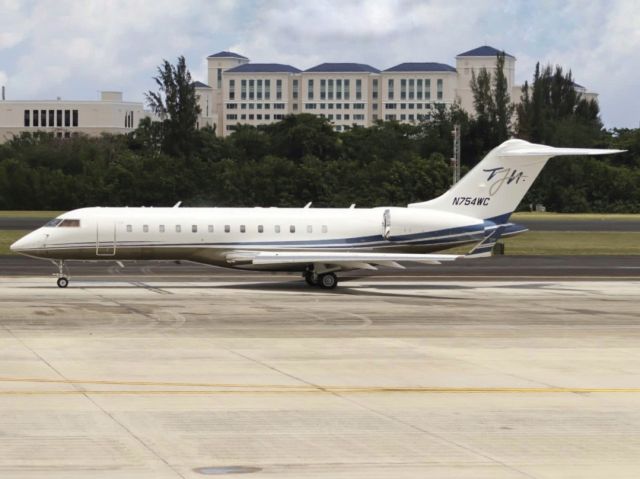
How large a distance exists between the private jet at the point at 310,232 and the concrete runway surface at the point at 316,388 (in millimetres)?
4727

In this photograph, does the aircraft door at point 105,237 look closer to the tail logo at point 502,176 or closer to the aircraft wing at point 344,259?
the aircraft wing at point 344,259

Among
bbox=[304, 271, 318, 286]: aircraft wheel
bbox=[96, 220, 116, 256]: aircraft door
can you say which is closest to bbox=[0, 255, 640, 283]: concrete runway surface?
bbox=[304, 271, 318, 286]: aircraft wheel

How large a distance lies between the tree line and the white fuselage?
200ft

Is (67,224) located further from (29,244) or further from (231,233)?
(231,233)

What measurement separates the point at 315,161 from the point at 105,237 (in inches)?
2926

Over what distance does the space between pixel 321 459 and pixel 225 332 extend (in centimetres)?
1334

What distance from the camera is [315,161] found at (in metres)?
114

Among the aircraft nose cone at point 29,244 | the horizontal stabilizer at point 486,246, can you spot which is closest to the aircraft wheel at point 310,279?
the horizontal stabilizer at point 486,246

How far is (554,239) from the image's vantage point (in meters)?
76.4

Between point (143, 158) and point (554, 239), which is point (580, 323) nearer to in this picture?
point (554, 239)

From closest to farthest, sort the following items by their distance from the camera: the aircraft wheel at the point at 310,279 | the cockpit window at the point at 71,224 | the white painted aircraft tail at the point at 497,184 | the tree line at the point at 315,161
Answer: the cockpit window at the point at 71,224, the aircraft wheel at the point at 310,279, the white painted aircraft tail at the point at 497,184, the tree line at the point at 315,161

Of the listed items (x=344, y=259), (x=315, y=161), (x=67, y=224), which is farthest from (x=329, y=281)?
(x=315, y=161)

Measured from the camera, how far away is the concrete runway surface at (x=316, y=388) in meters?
14.1

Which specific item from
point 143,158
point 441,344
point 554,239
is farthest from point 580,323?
point 143,158
